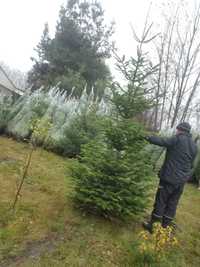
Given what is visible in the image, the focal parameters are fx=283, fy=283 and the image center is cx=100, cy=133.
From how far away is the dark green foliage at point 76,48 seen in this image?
69.6 feet

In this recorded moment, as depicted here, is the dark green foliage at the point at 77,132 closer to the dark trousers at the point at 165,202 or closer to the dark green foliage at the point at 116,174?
the dark green foliage at the point at 116,174

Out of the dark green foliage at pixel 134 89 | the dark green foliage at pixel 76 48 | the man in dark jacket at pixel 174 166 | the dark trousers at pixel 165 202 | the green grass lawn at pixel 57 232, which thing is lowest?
the green grass lawn at pixel 57 232

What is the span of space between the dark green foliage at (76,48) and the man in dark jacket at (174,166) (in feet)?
→ 52.1

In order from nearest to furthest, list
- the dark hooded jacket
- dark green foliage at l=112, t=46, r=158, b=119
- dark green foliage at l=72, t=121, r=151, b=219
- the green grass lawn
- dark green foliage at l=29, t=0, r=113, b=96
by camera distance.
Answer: the green grass lawn, dark green foliage at l=72, t=121, r=151, b=219, the dark hooded jacket, dark green foliage at l=112, t=46, r=158, b=119, dark green foliage at l=29, t=0, r=113, b=96

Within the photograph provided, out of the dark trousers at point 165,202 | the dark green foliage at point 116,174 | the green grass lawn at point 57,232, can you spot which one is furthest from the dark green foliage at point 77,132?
the dark trousers at point 165,202

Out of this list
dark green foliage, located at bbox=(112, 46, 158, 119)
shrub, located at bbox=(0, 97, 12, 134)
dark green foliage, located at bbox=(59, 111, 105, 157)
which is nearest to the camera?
dark green foliage, located at bbox=(112, 46, 158, 119)

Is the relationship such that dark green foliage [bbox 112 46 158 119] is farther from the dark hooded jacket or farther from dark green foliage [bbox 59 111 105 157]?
dark green foliage [bbox 59 111 105 157]

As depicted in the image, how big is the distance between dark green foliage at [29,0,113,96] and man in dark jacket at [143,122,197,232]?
15.9 meters

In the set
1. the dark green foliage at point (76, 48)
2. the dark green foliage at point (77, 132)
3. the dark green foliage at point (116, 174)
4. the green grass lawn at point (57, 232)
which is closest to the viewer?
the green grass lawn at point (57, 232)

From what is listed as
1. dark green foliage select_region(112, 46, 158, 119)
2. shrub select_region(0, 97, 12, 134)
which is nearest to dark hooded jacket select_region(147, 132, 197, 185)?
dark green foliage select_region(112, 46, 158, 119)

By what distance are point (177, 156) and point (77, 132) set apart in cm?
476

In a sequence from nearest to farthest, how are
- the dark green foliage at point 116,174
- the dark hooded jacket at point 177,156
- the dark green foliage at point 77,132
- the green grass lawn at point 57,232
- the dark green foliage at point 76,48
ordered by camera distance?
the green grass lawn at point 57,232 < the dark green foliage at point 116,174 < the dark hooded jacket at point 177,156 < the dark green foliage at point 77,132 < the dark green foliage at point 76,48

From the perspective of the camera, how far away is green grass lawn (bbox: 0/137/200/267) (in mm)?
3301

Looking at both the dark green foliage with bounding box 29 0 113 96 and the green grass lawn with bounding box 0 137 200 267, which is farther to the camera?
the dark green foliage with bounding box 29 0 113 96
